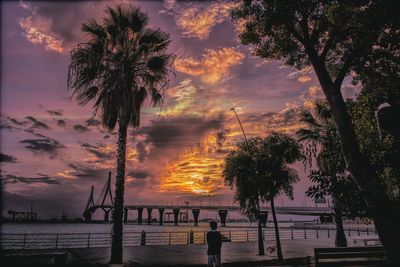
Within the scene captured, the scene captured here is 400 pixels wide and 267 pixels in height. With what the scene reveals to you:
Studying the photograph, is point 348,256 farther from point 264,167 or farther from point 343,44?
point 264,167

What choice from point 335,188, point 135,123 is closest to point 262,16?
point 335,188

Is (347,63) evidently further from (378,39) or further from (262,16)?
(262,16)

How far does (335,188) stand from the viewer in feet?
28.5

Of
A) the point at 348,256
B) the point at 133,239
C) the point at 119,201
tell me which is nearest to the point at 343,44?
the point at 348,256

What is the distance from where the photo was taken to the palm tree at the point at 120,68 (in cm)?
1636

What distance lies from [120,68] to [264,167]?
30.6ft

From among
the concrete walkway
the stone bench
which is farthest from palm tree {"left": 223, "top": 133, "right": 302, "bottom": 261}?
the stone bench

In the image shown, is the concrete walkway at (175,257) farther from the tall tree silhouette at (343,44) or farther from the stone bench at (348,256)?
the tall tree silhouette at (343,44)

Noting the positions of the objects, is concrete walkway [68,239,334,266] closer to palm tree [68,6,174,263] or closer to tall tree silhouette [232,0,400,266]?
palm tree [68,6,174,263]

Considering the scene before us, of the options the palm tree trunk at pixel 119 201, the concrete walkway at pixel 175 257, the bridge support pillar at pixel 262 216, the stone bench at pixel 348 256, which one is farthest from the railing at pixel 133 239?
the stone bench at pixel 348 256

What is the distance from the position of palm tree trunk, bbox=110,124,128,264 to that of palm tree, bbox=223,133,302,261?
21.5 feet

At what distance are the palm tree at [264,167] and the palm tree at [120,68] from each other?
616 centimetres

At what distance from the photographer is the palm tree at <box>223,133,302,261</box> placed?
61.8 ft

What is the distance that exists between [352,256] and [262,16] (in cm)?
784
